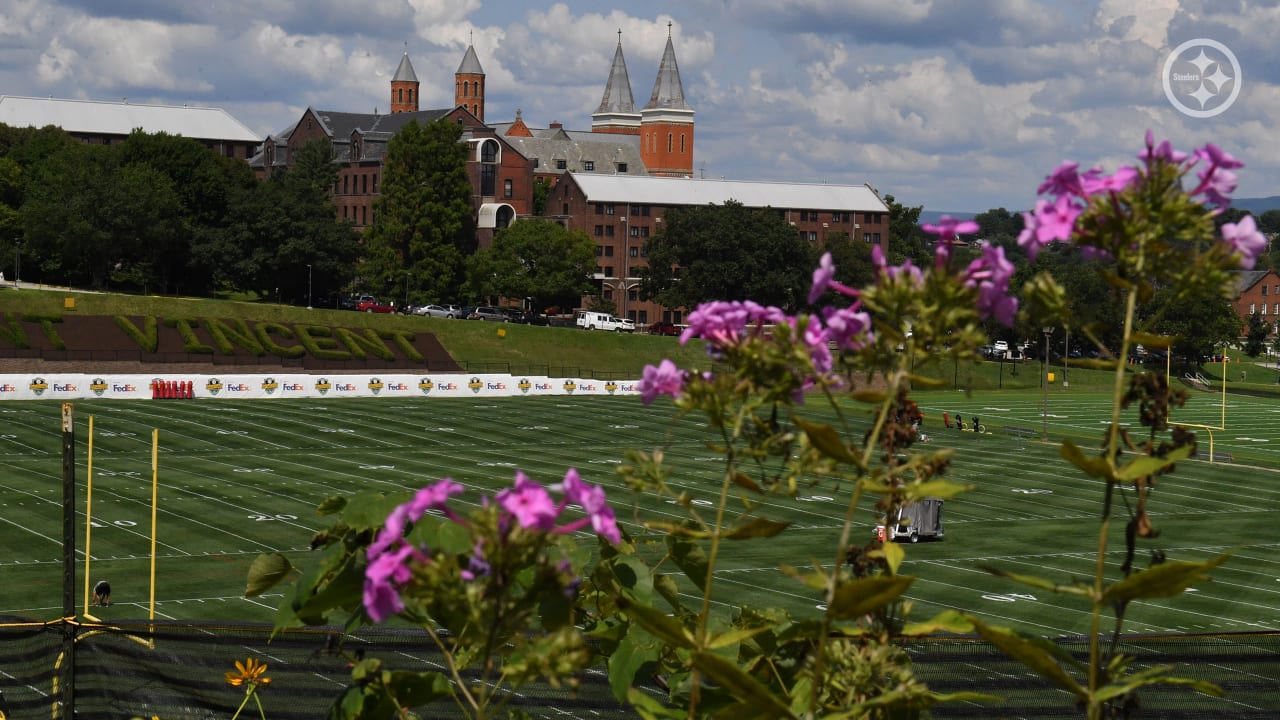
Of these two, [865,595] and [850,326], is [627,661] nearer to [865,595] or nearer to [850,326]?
[865,595]

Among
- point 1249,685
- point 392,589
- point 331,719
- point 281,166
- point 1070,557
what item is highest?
point 281,166

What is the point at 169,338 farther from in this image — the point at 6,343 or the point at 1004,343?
the point at 1004,343

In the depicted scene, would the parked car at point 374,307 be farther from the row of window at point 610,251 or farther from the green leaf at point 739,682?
the green leaf at point 739,682

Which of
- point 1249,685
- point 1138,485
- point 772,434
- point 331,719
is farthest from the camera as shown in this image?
point 1249,685

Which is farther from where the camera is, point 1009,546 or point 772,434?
point 1009,546

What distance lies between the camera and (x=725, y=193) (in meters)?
172

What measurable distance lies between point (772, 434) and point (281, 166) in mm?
186018

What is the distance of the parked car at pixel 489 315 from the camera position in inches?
4926

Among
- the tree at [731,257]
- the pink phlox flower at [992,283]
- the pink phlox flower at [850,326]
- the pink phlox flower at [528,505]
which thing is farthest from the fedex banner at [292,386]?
the pink phlox flower at [528,505]

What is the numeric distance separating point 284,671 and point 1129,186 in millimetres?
8275

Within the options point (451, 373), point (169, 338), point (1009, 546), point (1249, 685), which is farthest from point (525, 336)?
point (1249, 685)

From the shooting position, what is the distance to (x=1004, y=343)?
146 m

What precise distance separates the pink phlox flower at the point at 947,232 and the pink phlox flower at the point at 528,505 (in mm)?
1115

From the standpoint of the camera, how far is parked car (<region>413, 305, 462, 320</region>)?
125188 mm
